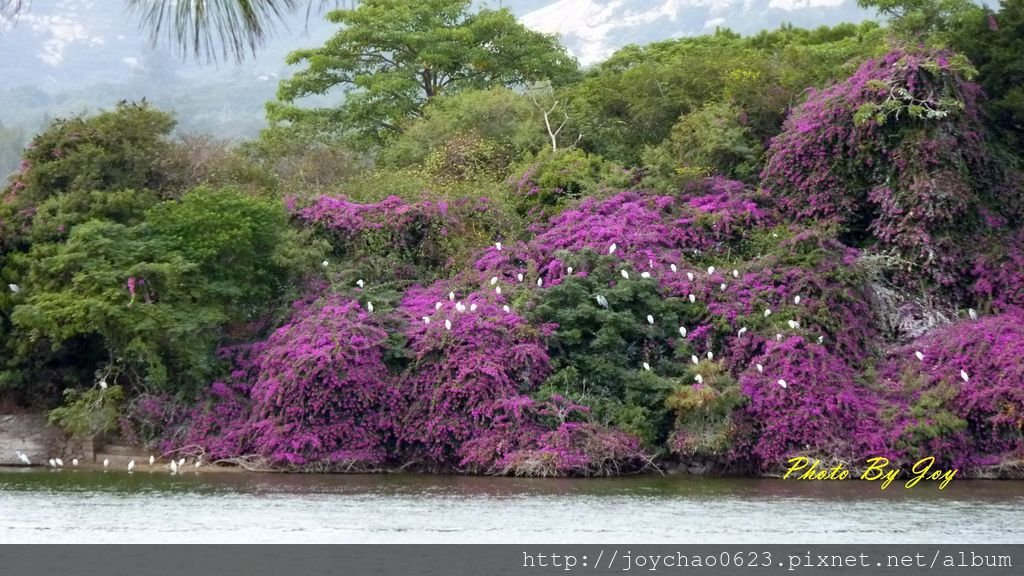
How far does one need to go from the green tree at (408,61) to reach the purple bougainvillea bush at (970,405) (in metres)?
19.9

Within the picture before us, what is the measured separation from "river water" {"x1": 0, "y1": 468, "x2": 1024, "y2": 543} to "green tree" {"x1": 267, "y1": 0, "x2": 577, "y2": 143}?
64.3ft

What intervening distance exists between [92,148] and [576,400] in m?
10.7

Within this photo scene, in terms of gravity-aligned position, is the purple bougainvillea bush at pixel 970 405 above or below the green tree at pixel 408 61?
below

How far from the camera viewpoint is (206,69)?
227ft

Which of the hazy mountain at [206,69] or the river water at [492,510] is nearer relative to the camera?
the river water at [492,510]

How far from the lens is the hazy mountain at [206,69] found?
310ft

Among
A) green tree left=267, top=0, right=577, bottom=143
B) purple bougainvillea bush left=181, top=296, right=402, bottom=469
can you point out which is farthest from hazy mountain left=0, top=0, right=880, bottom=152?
purple bougainvillea bush left=181, top=296, right=402, bottom=469

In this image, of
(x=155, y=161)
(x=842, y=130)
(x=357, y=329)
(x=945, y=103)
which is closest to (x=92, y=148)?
(x=155, y=161)

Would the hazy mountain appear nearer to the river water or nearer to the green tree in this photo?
the green tree

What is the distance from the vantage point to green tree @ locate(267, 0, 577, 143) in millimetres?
39438

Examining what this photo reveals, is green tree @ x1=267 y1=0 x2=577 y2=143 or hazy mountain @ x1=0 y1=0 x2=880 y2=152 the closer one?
green tree @ x1=267 y1=0 x2=577 y2=143

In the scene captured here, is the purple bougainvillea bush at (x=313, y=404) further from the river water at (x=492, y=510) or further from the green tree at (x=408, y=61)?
the green tree at (x=408, y=61)

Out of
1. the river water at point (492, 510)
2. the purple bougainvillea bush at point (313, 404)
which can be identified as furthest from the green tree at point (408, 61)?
the river water at point (492, 510)
